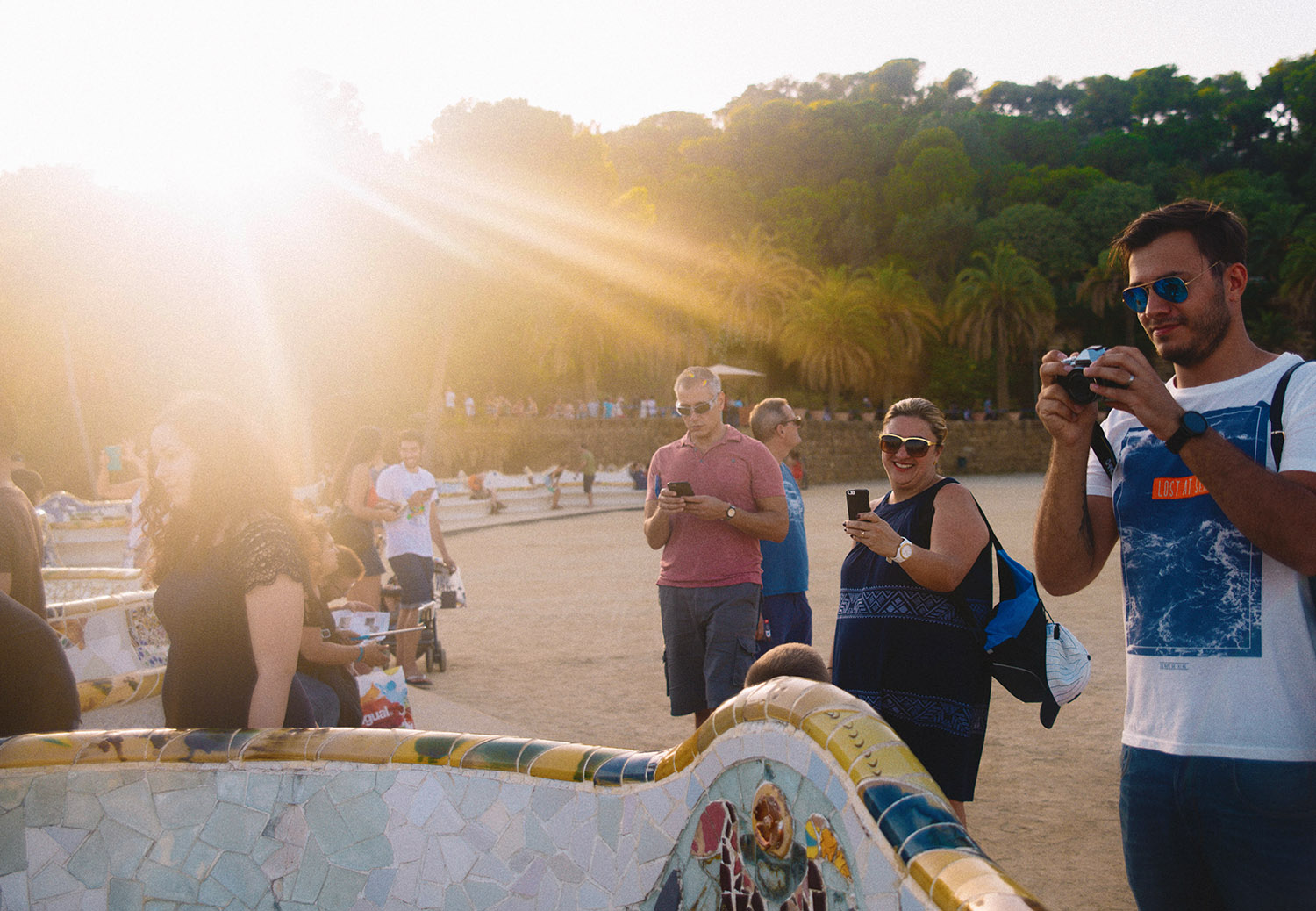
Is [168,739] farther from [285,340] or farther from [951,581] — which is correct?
[285,340]

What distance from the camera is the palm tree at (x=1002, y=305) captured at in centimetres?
5281

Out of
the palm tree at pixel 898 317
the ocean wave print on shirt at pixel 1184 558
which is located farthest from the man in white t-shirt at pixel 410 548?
the palm tree at pixel 898 317

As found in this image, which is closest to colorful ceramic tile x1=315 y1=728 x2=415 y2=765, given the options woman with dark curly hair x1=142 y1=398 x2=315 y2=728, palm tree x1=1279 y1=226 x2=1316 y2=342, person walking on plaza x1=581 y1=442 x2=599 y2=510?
woman with dark curly hair x1=142 y1=398 x2=315 y2=728

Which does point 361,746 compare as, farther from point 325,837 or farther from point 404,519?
point 404,519

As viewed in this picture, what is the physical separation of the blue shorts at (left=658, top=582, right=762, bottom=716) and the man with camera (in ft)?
7.69

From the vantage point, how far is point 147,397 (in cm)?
3516

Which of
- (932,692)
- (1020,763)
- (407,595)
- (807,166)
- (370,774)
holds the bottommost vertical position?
(1020,763)

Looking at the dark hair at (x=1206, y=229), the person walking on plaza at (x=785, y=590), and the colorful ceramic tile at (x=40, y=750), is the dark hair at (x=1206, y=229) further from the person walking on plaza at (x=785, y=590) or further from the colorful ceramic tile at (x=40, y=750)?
the person walking on plaza at (x=785, y=590)

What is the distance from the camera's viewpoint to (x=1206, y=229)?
1917 mm

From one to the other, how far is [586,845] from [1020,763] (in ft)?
12.4

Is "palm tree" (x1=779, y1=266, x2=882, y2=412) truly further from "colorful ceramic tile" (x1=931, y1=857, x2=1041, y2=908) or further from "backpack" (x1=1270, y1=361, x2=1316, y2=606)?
"colorful ceramic tile" (x1=931, y1=857, x2=1041, y2=908)

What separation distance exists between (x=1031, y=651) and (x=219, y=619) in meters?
2.20

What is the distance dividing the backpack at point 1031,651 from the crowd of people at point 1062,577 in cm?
10

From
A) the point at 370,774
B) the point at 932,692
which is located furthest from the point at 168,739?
the point at 932,692
